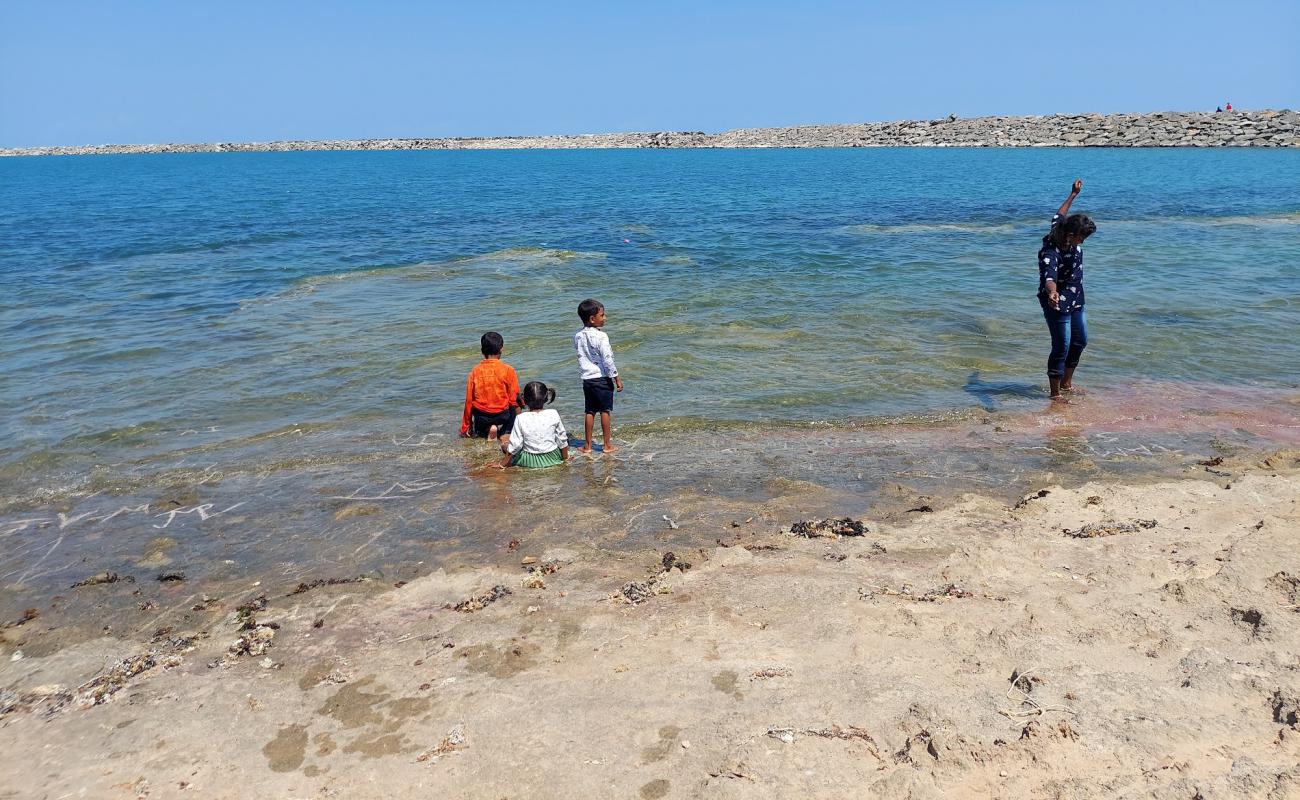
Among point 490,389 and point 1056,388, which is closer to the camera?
point 490,389

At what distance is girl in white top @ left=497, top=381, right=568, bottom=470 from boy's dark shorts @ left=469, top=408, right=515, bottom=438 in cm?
64

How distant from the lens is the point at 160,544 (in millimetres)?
6340

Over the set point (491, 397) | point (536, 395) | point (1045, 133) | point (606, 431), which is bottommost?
point (606, 431)

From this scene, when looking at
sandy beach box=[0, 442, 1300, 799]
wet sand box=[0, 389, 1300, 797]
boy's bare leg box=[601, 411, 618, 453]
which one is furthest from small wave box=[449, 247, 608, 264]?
sandy beach box=[0, 442, 1300, 799]

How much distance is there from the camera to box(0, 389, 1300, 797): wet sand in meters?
3.41

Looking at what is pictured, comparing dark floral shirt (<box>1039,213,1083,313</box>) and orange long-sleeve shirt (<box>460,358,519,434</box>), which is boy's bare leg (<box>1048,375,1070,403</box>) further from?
orange long-sleeve shirt (<box>460,358,519,434</box>)

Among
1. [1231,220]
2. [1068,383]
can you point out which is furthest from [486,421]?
[1231,220]

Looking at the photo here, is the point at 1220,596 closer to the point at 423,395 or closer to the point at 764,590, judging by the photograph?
the point at 764,590

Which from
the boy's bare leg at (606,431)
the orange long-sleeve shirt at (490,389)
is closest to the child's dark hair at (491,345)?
the orange long-sleeve shirt at (490,389)

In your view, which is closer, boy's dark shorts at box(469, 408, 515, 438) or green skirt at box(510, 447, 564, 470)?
green skirt at box(510, 447, 564, 470)

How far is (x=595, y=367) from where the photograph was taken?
25.7ft

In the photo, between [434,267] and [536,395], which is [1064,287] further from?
[434,267]

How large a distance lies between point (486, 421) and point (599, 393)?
4.09 feet

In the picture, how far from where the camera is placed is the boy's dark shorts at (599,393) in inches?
311
